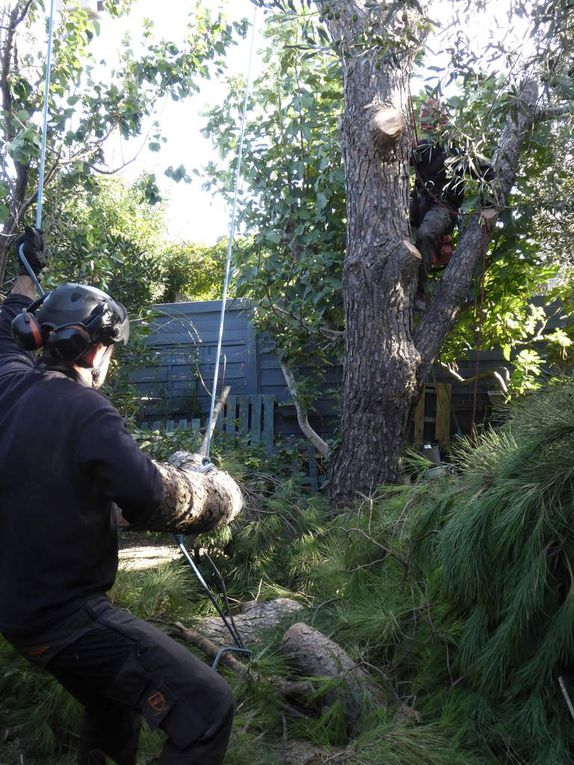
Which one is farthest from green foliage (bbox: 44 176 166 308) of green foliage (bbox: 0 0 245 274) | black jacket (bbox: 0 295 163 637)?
black jacket (bbox: 0 295 163 637)

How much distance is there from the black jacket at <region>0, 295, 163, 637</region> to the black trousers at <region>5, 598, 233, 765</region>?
0.29 ft

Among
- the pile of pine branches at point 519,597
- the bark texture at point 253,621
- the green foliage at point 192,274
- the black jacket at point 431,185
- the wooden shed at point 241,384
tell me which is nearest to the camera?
the pile of pine branches at point 519,597

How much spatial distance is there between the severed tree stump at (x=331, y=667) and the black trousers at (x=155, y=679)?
105cm

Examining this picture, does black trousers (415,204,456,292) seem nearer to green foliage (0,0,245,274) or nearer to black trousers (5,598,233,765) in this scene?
green foliage (0,0,245,274)

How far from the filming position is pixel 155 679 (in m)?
1.96

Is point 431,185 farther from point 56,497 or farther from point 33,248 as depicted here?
point 56,497

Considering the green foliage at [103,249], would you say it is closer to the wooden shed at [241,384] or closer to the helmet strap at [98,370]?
the wooden shed at [241,384]

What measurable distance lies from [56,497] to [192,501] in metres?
0.38

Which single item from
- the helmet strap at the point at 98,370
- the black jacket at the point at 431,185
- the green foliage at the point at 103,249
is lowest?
the helmet strap at the point at 98,370

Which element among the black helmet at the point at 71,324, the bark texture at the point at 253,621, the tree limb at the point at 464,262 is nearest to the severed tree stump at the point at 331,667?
the bark texture at the point at 253,621

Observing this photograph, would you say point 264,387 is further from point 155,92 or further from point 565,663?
point 565,663

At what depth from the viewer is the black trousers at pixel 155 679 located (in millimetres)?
1938

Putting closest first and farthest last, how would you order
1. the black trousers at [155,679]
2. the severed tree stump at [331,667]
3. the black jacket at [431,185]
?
the black trousers at [155,679] → the severed tree stump at [331,667] → the black jacket at [431,185]

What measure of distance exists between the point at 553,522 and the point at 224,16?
3.91 m
